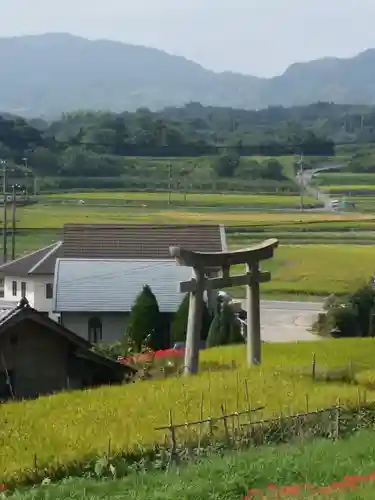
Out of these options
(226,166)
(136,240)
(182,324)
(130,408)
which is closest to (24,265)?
(136,240)

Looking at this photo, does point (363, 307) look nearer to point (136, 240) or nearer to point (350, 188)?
point (136, 240)

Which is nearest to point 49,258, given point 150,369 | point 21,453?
point 150,369

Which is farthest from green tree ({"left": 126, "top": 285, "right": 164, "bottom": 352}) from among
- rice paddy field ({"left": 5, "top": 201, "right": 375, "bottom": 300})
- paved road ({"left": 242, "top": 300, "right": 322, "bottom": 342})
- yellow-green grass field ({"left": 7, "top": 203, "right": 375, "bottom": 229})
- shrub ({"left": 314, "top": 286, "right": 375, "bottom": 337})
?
yellow-green grass field ({"left": 7, "top": 203, "right": 375, "bottom": 229})

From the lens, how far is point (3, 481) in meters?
7.99

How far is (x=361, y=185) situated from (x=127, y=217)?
1051 inches

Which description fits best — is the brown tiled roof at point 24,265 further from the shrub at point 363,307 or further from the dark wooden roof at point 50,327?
the dark wooden roof at point 50,327

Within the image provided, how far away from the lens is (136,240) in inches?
1144

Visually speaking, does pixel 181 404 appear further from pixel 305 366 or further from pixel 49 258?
pixel 49 258

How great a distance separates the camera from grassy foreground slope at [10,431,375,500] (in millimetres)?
7113

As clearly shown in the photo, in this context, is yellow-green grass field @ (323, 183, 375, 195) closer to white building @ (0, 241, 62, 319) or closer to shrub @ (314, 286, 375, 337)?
white building @ (0, 241, 62, 319)

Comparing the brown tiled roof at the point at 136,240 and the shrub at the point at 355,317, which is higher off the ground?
the brown tiled roof at the point at 136,240

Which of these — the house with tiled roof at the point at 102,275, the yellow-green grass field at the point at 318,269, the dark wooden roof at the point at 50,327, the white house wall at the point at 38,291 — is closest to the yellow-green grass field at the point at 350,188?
the yellow-green grass field at the point at 318,269

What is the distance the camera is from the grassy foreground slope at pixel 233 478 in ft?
23.3

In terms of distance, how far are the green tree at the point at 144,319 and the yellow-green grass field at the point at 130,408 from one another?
22.6ft
